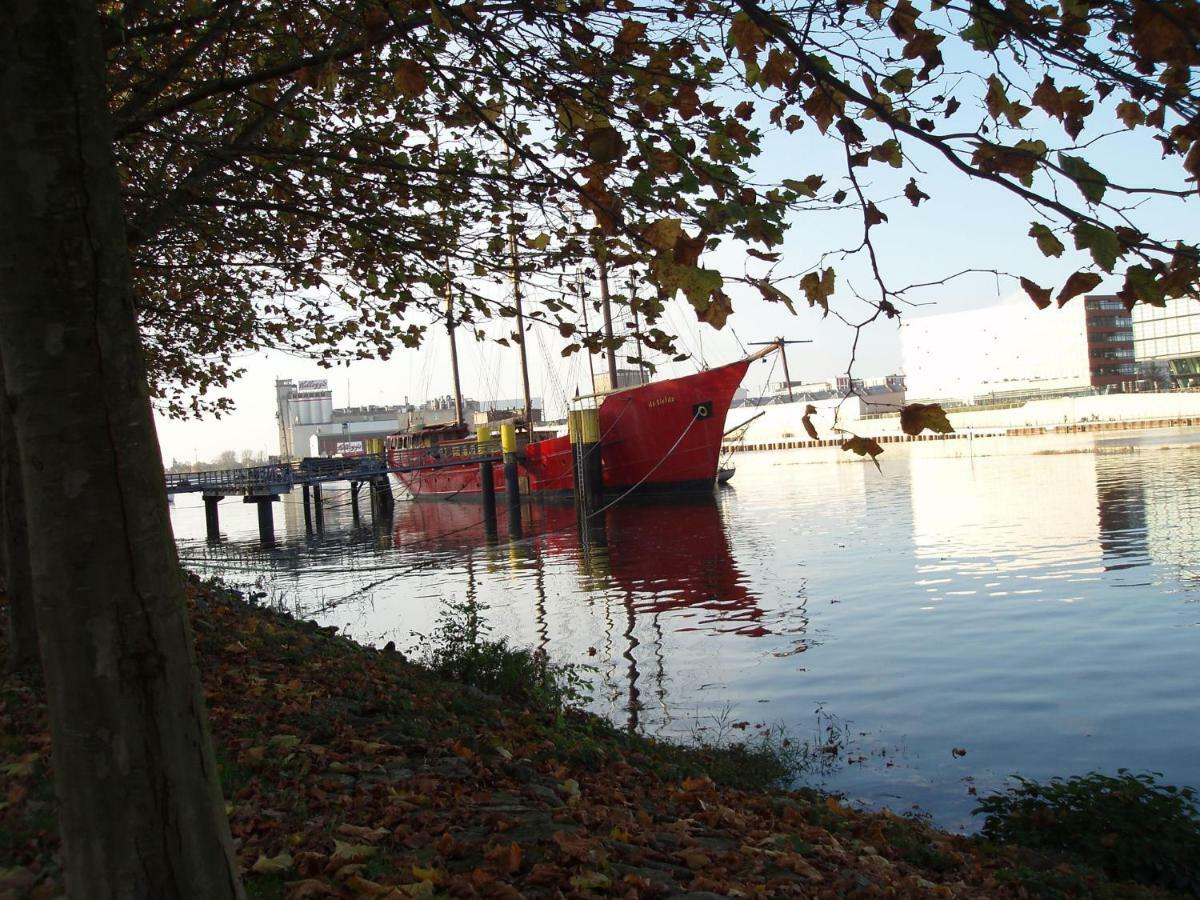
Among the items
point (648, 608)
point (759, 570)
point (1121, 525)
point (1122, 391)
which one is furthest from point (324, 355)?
point (1122, 391)

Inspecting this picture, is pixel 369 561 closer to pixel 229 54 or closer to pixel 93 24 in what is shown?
pixel 229 54

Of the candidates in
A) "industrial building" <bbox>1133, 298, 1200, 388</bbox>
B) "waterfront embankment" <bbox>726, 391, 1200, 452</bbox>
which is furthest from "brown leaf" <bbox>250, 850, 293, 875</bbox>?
"industrial building" <bbox>1133, 298, 1200, 388</bbox>

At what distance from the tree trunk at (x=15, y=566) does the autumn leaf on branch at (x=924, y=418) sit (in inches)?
221

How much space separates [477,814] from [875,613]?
1204cm

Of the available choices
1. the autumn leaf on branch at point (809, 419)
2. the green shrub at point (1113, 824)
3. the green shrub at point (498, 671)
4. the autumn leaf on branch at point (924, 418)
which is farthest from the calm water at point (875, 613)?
the autumn leaf on branch at point (924, 418)

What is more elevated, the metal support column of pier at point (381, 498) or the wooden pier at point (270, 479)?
the wooden pier at point (270, 479)

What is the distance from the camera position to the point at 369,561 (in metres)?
28.9

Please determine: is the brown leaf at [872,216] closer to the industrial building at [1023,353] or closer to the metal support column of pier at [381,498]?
the metal support column of pier at [381,498]

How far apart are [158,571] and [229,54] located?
6.83 m

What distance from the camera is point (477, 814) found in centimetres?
486

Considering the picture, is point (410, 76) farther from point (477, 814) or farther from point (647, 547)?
point (647, 547)

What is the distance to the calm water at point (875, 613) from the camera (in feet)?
30.2

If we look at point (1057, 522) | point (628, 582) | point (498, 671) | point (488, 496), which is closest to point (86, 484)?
point (498, 671)

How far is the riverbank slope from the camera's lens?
400 cm
